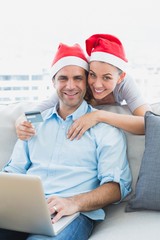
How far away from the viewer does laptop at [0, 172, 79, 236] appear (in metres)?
1.28

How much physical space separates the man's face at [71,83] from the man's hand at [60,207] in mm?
504

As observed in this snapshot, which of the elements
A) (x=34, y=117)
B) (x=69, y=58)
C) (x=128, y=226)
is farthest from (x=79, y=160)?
(x=69, y=58)

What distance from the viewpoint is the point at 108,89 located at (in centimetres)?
186

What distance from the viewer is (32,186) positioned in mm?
1281

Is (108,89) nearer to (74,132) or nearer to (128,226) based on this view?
(74,132)

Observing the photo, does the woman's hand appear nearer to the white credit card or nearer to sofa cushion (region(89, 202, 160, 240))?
the white credit card

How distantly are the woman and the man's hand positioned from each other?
13.3 inches

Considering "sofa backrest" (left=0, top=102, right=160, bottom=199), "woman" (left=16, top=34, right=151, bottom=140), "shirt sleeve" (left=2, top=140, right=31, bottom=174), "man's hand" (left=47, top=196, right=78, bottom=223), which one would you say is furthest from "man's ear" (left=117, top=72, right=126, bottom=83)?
"man's hand" (left=47, top=196, right=78, bottom=223)

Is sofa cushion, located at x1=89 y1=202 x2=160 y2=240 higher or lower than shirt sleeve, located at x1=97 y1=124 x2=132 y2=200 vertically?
lower

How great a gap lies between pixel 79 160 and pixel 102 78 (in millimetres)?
407

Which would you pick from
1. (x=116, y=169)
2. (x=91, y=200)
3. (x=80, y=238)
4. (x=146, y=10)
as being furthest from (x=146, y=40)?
(x=80, y=238)

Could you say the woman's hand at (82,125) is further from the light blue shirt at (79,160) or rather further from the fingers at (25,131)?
the fingers at (25,131)

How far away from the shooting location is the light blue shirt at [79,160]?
1735 mm

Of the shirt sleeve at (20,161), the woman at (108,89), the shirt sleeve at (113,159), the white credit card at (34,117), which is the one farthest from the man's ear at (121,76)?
the shirt sleeve at (20,161)
